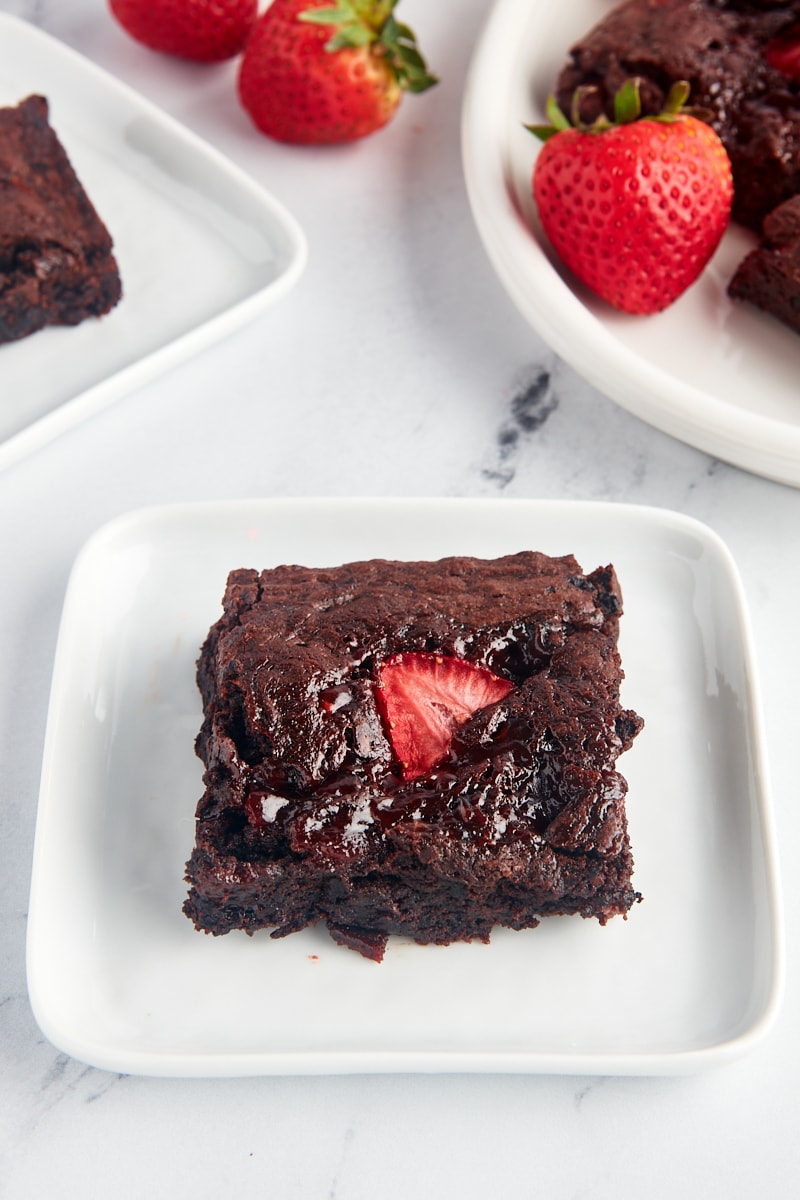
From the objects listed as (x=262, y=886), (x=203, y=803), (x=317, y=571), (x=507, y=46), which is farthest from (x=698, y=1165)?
(x=507, y=46)

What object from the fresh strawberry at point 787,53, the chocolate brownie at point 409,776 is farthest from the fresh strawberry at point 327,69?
the chocolate brownie at point 409,776

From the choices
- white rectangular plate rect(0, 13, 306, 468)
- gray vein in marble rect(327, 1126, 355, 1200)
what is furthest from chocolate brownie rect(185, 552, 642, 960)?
white rectangular plate rect(0, 13, 306, 468)

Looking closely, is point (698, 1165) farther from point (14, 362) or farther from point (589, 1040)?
point (14, 362)

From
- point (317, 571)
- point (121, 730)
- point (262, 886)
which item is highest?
point (317, 571)

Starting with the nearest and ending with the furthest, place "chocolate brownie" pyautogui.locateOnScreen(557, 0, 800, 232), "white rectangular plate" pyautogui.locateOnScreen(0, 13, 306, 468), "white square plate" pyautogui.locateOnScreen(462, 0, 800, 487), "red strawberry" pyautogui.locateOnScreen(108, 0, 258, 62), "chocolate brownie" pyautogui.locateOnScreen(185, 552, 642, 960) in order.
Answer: "chocolate brownie" pyautogui.locateOnScreen(185, 552, 642, 960), "white square plate" pyautogui.locateOnScreen(462, 0, 800, 487), "white rectangular plate" pyautogui.locateOnScreen(0, 13, 306, 468), "chocolate brownie" pyautogui.locateOnScreen(557, 0, 800, 232), "red strawberry" pyautogui.locateOnScreen(108, 0, 258, 62)

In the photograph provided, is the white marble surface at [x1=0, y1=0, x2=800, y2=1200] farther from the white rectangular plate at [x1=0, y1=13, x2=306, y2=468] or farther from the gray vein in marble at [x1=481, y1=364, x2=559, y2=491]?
the white rectangular plate at [x1=0, y1=13, x2=306, y2=468]

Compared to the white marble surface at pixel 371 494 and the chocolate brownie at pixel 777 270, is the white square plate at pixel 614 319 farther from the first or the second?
the white marble surface at pixel 371 494
